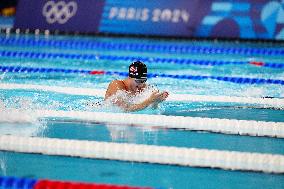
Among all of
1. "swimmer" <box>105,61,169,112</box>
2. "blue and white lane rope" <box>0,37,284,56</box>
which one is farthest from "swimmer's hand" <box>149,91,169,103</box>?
"blue and white lane rope" <box>0,37,284,56</box>

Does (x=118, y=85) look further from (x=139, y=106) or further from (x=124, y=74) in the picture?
(x=124, y=74)

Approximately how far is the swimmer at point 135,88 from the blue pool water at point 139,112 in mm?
186

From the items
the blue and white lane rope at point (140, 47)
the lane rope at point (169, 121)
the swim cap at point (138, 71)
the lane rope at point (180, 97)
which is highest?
the blue and white lane rope at point (140, 47)

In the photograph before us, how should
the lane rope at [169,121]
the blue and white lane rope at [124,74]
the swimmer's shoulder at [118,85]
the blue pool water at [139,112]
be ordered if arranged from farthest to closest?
the blue and white lane rope at [124,74] < the swimmer's shoulder at [118,85] < the lane rope at [169,121] < the blue pool water at [139,112]

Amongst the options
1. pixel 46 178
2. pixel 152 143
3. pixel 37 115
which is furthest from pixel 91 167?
pixel 37 115

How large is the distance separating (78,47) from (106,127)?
509 centimetres

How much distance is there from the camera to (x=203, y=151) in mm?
3500

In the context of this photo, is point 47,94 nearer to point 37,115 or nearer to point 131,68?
point 37,115

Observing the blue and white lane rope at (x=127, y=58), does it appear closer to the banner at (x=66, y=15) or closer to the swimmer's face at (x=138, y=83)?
the banner at (x=66, y=15)

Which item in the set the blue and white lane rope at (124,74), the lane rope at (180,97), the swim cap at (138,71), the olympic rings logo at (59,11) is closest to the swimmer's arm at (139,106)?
the swim cap at (138,71)

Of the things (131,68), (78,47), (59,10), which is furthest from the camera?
(59,10)

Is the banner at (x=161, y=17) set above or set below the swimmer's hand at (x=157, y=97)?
above

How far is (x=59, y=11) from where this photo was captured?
34.0 feet

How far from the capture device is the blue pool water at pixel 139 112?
3.27m
